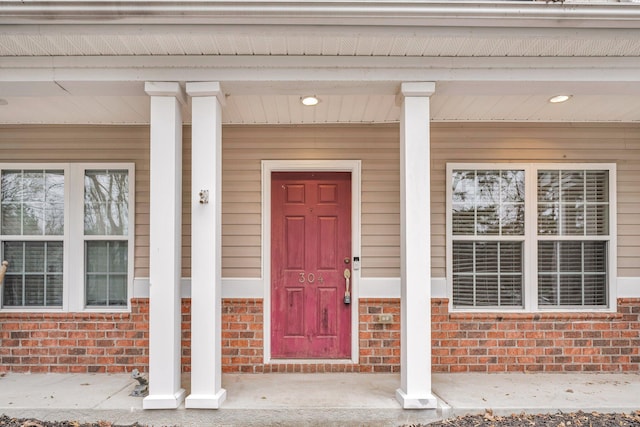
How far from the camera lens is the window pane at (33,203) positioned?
14.5 ft

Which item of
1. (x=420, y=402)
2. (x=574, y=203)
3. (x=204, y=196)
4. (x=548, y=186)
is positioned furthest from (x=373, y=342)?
(x=574, y=203)

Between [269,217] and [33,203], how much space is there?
7.96 ft

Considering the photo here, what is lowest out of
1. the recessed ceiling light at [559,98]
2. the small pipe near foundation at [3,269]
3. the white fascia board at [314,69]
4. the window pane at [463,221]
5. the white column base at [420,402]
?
the white column base at [420,402]

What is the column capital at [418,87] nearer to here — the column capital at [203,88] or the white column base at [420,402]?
the column capital at [203,88]

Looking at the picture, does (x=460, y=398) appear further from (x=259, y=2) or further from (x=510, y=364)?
(x=259, y=2)

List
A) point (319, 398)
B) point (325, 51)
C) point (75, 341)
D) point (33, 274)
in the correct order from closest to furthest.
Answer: point (325, 51) < point (319, 398) < point (75, 341) < point (33, 274)

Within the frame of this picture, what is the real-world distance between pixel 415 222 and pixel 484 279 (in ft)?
5.23

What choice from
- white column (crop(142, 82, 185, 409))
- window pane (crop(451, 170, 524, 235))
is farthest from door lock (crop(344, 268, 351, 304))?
white column (crop(142, 82, 185, 409))

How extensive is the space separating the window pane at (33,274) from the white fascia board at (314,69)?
1.94 m

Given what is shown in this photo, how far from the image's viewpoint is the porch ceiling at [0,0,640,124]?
2.77 metres

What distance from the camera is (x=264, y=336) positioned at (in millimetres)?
4316

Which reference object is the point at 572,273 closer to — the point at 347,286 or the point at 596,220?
the point at 596,220

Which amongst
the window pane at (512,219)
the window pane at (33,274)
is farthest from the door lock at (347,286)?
the window pane at (33,274)

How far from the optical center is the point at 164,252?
3.21m
